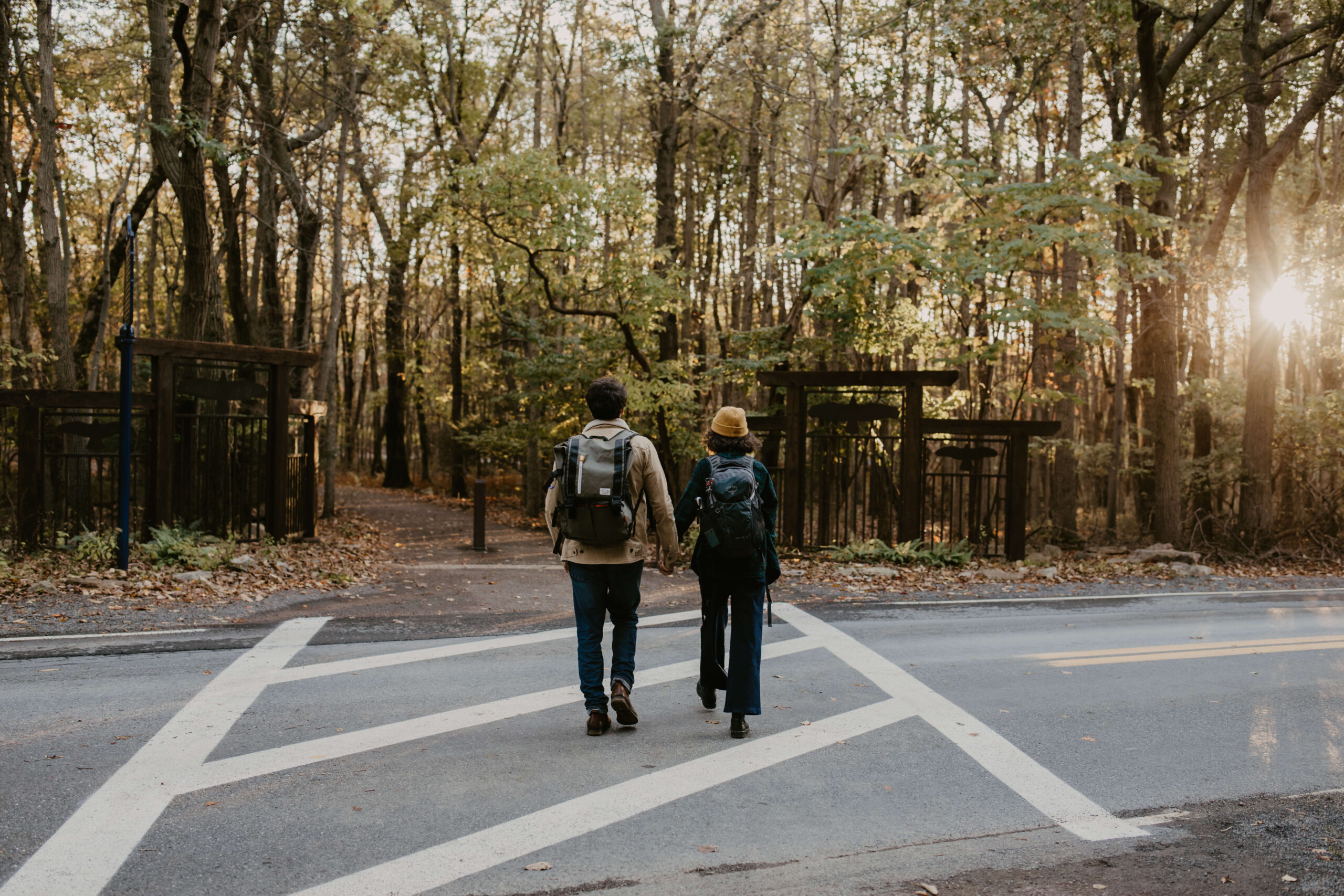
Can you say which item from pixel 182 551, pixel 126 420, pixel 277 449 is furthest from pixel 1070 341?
pixel 126 420

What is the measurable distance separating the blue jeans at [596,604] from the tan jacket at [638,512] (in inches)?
2.2

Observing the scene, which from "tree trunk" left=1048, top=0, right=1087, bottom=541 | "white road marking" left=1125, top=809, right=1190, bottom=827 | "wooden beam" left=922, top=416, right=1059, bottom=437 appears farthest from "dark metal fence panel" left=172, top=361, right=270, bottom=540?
"tree trunk" left=1048, top=0, right=1087, bottom=541

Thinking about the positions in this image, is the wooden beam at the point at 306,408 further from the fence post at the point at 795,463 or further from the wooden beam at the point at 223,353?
the fence post at the point at 795,463

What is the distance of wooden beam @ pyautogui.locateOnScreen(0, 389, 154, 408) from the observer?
1199cm

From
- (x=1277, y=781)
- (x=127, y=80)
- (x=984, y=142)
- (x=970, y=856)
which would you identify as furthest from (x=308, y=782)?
(x=984, y=142)

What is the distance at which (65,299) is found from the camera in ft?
52.7

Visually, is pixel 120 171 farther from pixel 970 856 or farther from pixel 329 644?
pixel 970 856

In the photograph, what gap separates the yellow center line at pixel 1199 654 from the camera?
7.25m

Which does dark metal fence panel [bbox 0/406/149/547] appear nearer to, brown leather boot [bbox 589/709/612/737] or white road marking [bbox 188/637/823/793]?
white road marking [bbox 188/637/823/793]

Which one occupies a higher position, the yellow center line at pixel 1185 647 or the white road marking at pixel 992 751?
the white road marking at pixel 992 751

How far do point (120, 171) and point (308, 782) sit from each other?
28923 mm

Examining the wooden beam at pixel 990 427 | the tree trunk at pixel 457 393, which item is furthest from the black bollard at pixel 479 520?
the tree trunk at pixel 457 393

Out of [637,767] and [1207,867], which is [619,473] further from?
[1207,867]

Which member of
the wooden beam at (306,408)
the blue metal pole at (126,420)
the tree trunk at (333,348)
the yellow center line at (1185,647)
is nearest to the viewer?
the yellow center line at (1185,647)
